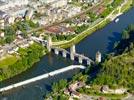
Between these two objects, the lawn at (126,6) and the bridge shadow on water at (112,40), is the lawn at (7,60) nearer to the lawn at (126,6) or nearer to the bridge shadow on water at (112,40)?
the bridge shadow on water at (112,40)

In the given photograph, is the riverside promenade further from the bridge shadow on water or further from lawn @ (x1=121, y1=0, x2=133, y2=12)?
lawn @ (x1=121, y1=0, x2=133, y2=12)

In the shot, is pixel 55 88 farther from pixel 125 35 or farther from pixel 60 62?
pixel 125 35

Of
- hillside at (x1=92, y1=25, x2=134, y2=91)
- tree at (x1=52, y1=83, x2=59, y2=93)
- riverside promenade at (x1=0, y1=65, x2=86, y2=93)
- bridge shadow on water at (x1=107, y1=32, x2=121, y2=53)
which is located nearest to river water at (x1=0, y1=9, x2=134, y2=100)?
bridge shadow on water at (x1=107, y1=32, x2=121, y2=53)

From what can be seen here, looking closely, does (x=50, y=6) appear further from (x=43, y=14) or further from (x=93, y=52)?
(x=93, y=52)

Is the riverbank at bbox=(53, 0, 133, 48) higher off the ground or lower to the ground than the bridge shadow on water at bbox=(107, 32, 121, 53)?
higher

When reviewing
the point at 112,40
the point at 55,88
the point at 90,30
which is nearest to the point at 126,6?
the point at 90,30

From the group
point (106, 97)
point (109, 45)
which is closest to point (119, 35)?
point (109, 45)
